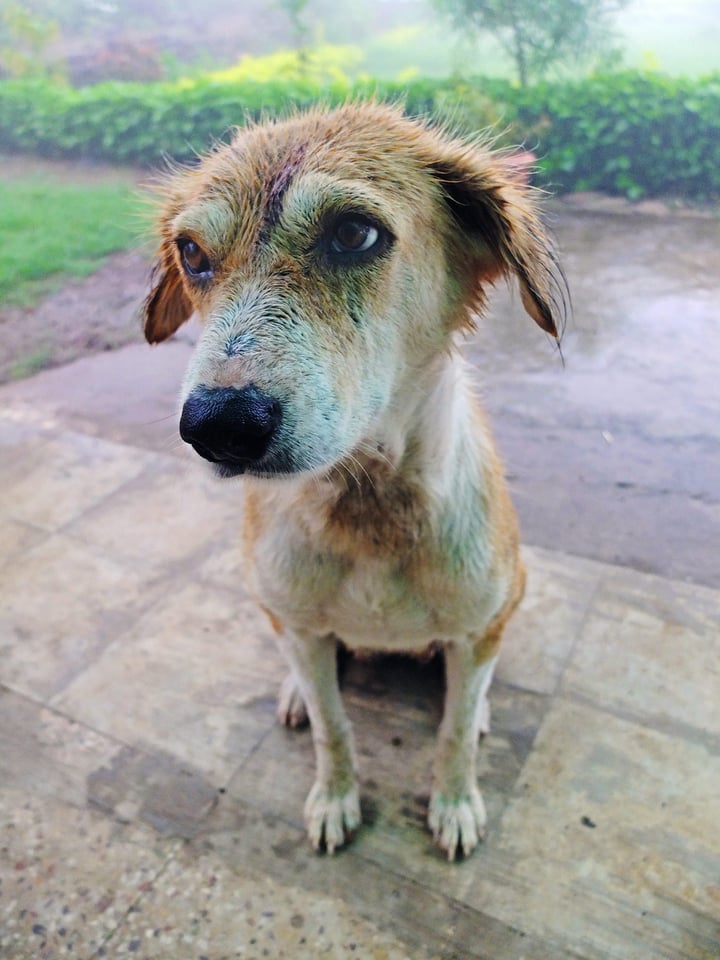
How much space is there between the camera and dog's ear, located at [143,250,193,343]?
1706 mm

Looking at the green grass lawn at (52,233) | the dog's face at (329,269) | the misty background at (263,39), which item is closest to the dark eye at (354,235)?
the dog's face at (329,269)

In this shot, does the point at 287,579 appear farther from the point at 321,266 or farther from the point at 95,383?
the point at 95,383

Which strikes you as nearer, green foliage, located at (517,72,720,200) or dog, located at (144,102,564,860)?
dog, located at (144,102,564,860)

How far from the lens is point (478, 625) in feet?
5.17

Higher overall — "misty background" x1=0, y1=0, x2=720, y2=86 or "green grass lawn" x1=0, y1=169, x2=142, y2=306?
"misty background" x1=0, y1=0, x2=720, y2=86

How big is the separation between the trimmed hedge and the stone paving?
267 centimetres

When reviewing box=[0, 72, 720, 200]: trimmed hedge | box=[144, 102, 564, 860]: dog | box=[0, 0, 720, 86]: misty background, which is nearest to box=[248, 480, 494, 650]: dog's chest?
box=[144, 102, 564, 860]: dog

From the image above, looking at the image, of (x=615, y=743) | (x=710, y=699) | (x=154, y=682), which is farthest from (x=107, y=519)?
(x=710, y=699)

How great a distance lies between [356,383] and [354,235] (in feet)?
0.85

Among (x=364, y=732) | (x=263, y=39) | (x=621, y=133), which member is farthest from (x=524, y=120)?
(x=364, y=732)

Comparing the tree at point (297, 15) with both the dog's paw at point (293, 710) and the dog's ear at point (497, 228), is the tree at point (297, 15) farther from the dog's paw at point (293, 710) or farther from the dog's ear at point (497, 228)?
the dog's paw at point (293, 710)

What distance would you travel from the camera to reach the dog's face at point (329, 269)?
113cm

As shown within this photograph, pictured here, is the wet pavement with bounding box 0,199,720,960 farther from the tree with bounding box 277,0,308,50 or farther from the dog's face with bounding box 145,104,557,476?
the tree with bounding box 277,0,308,50

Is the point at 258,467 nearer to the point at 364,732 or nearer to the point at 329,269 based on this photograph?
the point at 329,269
